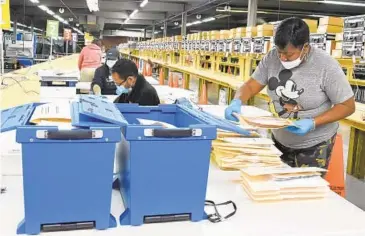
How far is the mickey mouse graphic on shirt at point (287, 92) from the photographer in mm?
2186

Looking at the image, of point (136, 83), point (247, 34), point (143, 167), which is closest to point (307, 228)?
point (143, 167)

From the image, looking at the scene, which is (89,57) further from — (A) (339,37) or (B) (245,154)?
(B) (245,154)

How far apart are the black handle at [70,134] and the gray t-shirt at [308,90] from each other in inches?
55.1

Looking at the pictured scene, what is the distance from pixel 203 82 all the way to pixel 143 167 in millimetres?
7734

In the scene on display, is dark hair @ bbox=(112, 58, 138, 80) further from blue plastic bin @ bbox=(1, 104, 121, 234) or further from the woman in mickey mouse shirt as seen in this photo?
blue plastic bin @ bbox=(1, 104, 121, 234)

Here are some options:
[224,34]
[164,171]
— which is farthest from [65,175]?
[224,34]

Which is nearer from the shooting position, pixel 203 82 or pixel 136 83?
pixel 136 83

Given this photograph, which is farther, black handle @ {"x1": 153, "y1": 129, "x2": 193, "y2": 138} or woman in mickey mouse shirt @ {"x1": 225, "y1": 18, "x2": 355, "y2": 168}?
woman in mickey mouse shirt @ {"x1": 225, "y1": 18, "x2": 355, "y2": 168}

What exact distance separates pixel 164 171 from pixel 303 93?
3.99 ft

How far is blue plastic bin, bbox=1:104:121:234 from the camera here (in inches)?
42.4

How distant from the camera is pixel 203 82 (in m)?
8.84

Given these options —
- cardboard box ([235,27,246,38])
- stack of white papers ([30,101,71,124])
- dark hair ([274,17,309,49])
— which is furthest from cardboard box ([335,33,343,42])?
stack of white papers ([30,101,71,124])

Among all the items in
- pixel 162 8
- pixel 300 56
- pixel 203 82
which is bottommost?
pixel 203 82

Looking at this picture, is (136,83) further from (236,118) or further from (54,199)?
(54,199)
